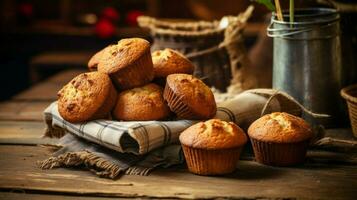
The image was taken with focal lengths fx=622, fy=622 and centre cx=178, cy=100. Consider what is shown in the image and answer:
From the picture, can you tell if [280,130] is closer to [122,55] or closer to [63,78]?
[122,55]

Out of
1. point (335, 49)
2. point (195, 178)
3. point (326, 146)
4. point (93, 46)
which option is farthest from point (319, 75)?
point (93, 46)

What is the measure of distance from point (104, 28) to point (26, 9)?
31.3 inches

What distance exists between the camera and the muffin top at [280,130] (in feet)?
6.65

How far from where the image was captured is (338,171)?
6.77 feet

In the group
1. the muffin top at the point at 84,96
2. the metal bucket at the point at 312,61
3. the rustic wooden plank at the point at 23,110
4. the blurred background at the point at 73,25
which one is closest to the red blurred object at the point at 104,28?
the blurred background at the point at 73,25

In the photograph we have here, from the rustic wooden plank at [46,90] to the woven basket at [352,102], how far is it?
1629mm

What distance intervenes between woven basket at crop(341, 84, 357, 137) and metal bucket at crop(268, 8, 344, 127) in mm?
86

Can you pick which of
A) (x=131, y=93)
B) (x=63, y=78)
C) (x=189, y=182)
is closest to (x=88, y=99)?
(x=131, y=93)

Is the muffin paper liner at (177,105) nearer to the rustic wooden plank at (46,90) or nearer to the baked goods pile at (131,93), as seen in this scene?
the baked goods pile at (131,93)

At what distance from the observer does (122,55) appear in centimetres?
221

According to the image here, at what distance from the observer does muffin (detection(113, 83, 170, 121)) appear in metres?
2.15

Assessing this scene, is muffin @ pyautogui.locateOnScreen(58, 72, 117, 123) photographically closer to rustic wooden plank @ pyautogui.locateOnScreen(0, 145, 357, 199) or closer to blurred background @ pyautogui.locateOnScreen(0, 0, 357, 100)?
rustic wooden plank @ pyautogui.locateOnScreen(0, 145, 357, 199)

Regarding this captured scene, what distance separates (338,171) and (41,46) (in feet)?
13.5

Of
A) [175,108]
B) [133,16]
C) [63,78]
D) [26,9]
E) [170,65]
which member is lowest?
[63,78]
